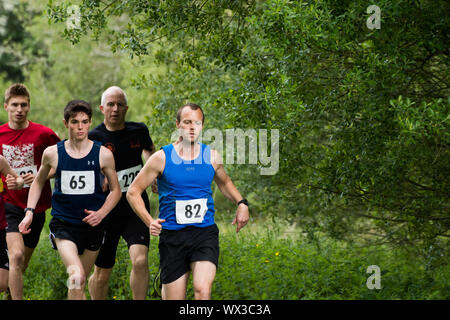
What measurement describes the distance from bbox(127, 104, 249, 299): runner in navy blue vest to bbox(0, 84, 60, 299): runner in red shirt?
7.01ft

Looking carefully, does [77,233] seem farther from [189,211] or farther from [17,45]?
[17,45]

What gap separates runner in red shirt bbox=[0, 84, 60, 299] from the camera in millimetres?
7055

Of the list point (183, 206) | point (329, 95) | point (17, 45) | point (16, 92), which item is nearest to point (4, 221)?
point (16, 92)

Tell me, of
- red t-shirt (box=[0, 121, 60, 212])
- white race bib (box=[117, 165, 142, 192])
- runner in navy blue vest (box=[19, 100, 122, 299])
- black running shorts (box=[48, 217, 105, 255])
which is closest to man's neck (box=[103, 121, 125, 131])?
white race bib (box=[117, 165, 142, 192])

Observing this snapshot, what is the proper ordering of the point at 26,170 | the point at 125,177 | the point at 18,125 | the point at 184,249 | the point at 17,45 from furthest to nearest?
1. the point at 17,45
2. the point at 18,125
3. the point at 26,170
4. the point at 125,177
5. the point at 184,249

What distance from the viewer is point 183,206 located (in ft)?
17.5

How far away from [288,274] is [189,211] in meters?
2.48

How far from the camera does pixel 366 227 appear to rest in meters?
11.2

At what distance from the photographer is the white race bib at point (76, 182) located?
19.8 ft

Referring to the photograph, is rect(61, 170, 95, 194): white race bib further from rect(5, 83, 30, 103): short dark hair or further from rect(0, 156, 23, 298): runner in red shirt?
rect(5, 83, 30, 103): short dark hair
